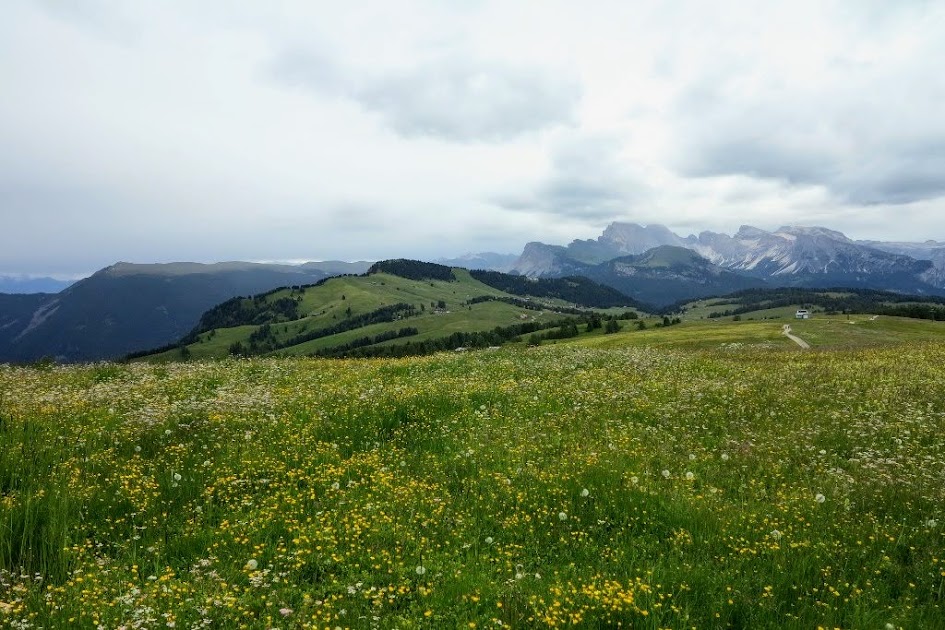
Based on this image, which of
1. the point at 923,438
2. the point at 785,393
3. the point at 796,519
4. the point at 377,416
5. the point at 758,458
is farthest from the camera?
the point at 785,393

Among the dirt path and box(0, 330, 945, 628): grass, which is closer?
box(0, 330, 945, 628): grass

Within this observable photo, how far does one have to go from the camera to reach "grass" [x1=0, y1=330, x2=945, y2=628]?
6223mm

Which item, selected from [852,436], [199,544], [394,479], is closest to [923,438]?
[852,436]

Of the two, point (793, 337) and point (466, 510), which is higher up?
point (466, 510)

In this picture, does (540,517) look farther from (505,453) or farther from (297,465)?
(297,465)

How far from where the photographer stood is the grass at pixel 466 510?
622 centimetres

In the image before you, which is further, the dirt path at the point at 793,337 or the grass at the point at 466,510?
the dirt path at the point at 793,337

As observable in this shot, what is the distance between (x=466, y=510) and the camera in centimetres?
880

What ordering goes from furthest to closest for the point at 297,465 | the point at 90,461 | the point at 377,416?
the point at 377,416 → the point at 297,465 → the point at 90,461

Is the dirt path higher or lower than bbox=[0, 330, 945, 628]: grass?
lower

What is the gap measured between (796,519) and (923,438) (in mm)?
6750

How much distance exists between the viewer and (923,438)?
12.3 m

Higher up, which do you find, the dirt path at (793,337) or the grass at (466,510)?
the grass at (466,510)

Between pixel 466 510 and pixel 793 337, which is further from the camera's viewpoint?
pixel 793 337
